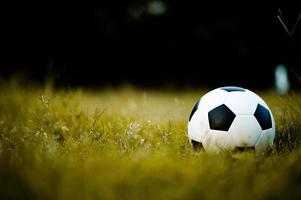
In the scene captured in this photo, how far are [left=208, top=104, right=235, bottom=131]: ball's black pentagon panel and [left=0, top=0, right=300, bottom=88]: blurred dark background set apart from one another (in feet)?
24.1

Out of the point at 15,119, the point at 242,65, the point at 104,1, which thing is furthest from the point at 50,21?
the point at 15,119

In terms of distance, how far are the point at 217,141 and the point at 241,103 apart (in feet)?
1.06

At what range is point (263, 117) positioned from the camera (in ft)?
8.08

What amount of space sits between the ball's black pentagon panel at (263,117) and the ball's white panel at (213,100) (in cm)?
24

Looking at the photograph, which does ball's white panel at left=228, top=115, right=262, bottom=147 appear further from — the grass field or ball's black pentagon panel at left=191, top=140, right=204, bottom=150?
ball's black pentagon panel at left=191, top=140, right=204, bottom=150

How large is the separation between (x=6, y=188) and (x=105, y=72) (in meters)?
8.58

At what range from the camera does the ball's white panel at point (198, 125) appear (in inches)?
97.0

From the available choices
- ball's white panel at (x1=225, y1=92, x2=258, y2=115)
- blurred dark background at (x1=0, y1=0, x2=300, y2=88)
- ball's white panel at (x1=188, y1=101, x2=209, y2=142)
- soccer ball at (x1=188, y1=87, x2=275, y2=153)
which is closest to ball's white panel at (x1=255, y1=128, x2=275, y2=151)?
soccer ball at (x1=188, y1=87, x2=275, y2=153)

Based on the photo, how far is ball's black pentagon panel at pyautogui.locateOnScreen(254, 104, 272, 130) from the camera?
95.9 inches

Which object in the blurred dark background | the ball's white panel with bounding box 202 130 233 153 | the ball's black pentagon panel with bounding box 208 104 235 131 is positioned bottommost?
the ball's white panel with bounding box 202 130 233 153

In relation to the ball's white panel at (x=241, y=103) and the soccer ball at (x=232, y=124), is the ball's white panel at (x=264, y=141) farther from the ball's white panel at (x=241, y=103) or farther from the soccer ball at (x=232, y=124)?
the ball's white panel at (x=241, y=103)

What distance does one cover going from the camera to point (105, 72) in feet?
33.7

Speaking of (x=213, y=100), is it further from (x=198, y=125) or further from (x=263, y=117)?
(x=263, y=117)

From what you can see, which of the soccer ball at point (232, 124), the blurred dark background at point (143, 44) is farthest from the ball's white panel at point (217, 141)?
the blurred dark background at point (143, 44)
